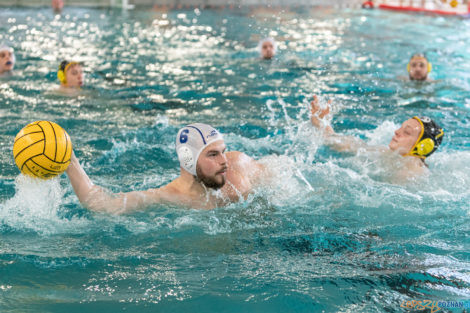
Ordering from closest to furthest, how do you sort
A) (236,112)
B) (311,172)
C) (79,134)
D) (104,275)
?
(104,275), (311,172), (79,134), (236,112)

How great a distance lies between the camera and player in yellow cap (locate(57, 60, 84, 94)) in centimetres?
898

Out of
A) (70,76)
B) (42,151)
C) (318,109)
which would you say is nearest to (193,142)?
(42,151)

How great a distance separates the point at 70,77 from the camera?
901cm

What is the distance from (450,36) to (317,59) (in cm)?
617

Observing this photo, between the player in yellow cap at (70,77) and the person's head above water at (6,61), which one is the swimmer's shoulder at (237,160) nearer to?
the player in yellow cap at (70,77)

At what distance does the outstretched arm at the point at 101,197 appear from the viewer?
13.8 ft

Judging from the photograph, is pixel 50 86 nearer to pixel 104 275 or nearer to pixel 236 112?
pixel 236 112

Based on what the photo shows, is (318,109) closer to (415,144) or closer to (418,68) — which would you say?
(415,144)

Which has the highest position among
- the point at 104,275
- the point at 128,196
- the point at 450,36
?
the point at 450,36

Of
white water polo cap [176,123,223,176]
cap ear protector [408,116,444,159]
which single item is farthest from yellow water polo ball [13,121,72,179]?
cap ear protector [408,116,444,159]

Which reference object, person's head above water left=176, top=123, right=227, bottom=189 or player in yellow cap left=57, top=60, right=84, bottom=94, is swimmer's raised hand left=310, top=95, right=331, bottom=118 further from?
player in yellow cap left=57, top=60, right=84, bottom=94

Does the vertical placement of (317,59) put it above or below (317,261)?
above

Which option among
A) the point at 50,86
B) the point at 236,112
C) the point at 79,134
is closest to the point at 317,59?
the point at 236,112

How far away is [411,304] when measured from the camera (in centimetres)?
335
